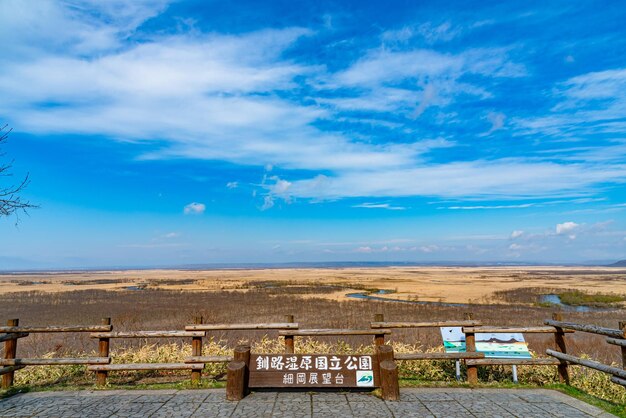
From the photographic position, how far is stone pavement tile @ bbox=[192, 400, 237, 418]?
21.5 ft

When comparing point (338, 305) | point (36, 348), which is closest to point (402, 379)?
point (36, 348)

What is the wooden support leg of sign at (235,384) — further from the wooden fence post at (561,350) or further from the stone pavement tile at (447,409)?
the wooden fence post at (561,350)

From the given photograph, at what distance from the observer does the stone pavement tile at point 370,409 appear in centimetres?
652

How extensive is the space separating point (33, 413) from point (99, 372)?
170 centimetres

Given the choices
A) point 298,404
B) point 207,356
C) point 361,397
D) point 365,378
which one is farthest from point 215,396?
point 365,378

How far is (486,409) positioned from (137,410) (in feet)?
19.4

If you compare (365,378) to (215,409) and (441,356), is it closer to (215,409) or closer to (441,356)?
(441,356)

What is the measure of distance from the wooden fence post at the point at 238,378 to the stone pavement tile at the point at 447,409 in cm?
327

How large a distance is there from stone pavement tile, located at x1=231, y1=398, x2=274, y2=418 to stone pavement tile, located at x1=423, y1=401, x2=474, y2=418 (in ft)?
8.90

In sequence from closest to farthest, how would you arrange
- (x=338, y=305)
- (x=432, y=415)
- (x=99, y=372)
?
(x=432, y=415) → (x=99, y=372) → (x=338, y=305)

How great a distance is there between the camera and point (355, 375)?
7598mm

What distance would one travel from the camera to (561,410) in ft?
22.3

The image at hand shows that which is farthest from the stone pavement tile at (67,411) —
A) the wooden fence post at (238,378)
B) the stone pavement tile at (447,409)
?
the stone pavement tile at (447,409)

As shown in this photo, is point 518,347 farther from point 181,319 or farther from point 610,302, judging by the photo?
point 610,302
